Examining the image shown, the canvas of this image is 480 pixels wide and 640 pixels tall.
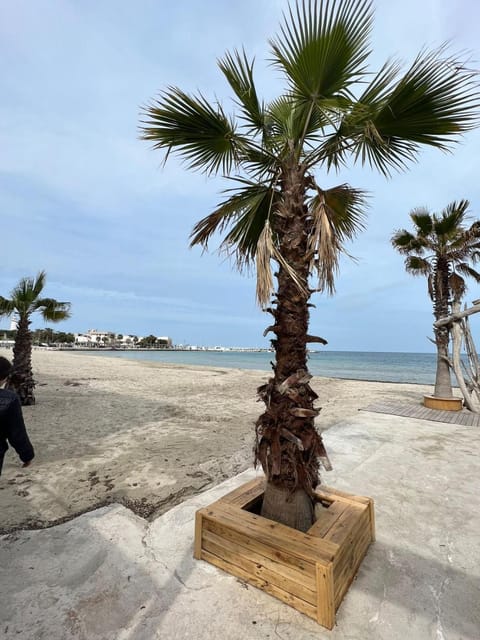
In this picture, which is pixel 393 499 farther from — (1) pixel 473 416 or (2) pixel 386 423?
(1) pixel 473 416

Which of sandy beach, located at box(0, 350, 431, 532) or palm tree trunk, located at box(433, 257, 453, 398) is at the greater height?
palm tree trunk, located at box(433, 257, 453, 398)

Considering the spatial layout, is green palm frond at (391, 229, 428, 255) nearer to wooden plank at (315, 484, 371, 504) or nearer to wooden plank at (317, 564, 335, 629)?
wooden plank at (315, 484, 371, 504)

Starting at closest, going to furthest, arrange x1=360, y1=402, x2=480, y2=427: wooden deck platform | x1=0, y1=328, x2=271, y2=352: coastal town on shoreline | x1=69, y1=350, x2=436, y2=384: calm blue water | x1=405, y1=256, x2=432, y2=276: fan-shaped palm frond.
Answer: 1. x1=360, y1=402, x2=480, y2=427: wooden deck platform
2. x1=405, y1=256, x2=432, y2=276: fan-shaped palm frond
3. x1=69, y1=350, x2=436, y2=384: calm blue water
4. x1=0, y1=328, x2=271, y2=352: coastal town on shoreline

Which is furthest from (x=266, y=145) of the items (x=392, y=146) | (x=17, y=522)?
A: (x=17, y=522)

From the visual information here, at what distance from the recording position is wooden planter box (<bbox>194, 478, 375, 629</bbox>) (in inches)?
68.9

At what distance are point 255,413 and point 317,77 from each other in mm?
7337

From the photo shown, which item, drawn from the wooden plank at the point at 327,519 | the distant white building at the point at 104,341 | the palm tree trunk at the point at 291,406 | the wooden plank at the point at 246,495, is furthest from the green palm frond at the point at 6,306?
the distant white building at the point at 104,341

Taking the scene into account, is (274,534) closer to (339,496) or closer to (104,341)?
(339,496)

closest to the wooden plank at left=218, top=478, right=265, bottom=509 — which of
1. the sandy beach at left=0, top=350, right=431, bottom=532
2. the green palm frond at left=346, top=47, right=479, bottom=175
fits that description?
the sandy beach at left=0, top=350, right=431, bottom=532

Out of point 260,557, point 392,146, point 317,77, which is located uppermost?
point 317,77

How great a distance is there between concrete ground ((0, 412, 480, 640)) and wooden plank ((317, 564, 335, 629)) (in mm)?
57

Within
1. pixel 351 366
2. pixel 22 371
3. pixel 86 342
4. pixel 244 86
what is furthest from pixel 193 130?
pixel 86 342

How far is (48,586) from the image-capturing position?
2.03m

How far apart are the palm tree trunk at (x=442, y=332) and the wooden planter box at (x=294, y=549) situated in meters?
7.53
